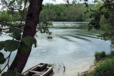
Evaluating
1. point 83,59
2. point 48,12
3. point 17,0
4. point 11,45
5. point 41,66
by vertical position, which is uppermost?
point 17,0

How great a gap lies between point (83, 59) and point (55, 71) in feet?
15.6

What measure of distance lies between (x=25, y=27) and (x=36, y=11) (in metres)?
0.15

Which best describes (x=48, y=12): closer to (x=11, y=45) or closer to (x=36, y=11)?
(x=36, y=11)

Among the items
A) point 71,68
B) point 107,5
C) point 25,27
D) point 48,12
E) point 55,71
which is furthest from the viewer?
point 71,68

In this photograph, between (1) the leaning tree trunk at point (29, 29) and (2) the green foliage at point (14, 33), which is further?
(1) the leaning tree trunk at point (29, 29)

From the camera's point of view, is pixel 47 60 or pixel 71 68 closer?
pixel 71 68

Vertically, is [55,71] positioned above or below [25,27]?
below

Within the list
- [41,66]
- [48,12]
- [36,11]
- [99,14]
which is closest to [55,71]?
[41,66]

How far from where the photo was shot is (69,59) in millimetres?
14914

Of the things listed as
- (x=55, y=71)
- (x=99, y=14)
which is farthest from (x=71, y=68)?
(x=99, y=14)

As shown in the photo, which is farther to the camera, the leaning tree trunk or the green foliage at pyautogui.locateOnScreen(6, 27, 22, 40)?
the leaning tree trunk

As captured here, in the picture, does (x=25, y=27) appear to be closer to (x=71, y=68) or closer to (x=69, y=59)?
(x=71, y=68)

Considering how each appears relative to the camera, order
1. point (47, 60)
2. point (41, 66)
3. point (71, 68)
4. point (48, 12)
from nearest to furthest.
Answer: point (48, 12), point (41, 66), point (71, 68), point (47, 60)

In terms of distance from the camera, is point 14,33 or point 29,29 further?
point 29,29
